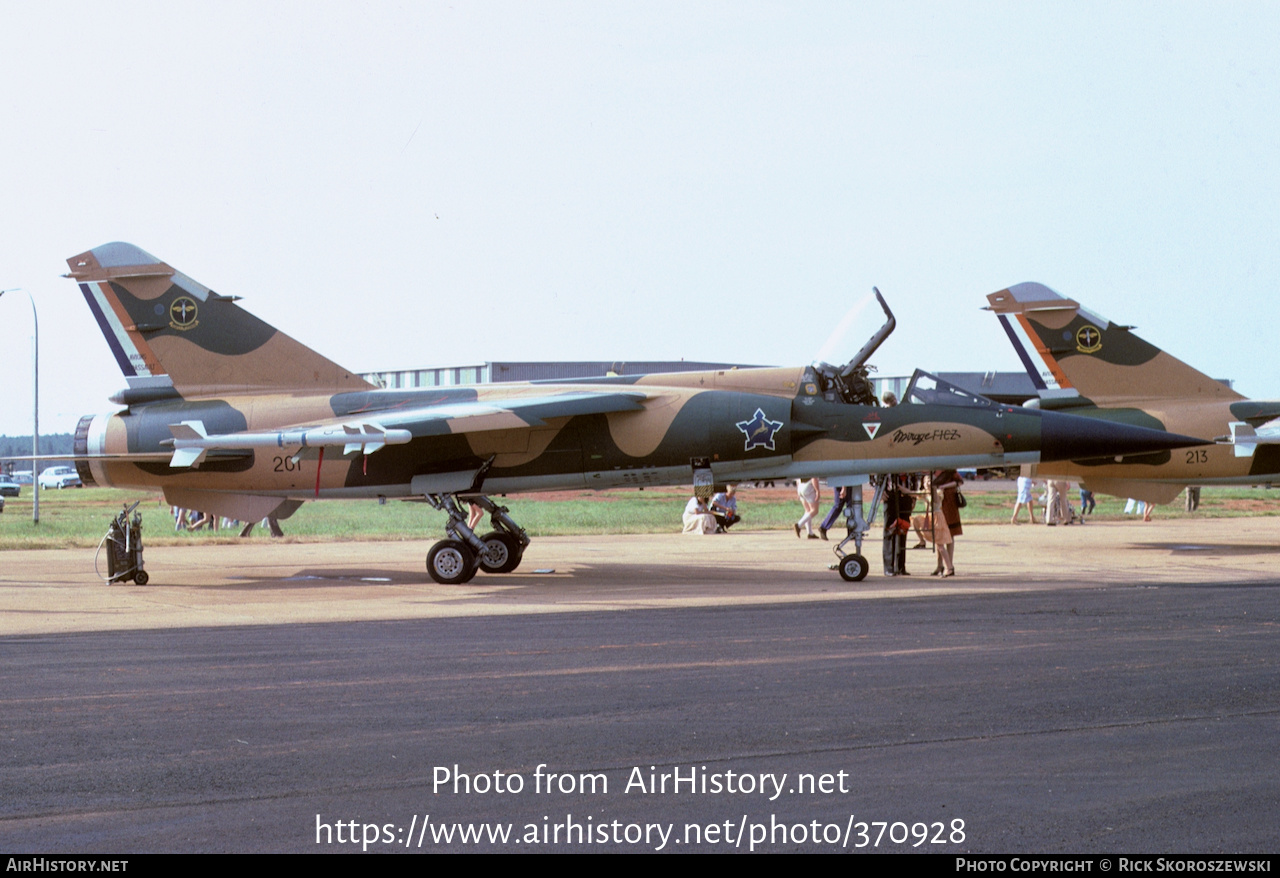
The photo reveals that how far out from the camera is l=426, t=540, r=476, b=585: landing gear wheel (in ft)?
57.6

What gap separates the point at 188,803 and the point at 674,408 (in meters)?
12.5

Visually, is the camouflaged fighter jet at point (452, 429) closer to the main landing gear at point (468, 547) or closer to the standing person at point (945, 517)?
the main landing gear at point (468, 547)

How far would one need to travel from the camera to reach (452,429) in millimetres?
17141

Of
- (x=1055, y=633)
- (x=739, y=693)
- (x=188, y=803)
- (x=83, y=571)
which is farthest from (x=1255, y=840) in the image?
(x=83, y=571)

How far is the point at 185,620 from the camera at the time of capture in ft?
42.5

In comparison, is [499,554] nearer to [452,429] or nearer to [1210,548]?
[452,429]

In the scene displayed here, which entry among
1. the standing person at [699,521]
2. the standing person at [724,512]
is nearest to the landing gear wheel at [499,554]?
the standing person at [699,521]

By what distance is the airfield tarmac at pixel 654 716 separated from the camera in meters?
5.20

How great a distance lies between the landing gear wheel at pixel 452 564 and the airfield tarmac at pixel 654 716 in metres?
1.98

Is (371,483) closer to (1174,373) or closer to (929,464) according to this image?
(929,464)

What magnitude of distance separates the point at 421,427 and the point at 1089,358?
490 inches

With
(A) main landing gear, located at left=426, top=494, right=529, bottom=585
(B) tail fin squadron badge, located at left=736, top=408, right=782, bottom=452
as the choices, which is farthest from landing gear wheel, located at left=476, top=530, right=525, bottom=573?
(B) tail fin squadron badge, located at left=736, top=408, right=782, bottom=452

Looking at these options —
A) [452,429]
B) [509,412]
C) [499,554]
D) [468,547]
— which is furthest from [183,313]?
[499,554]

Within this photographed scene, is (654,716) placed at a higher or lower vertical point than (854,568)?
higher
